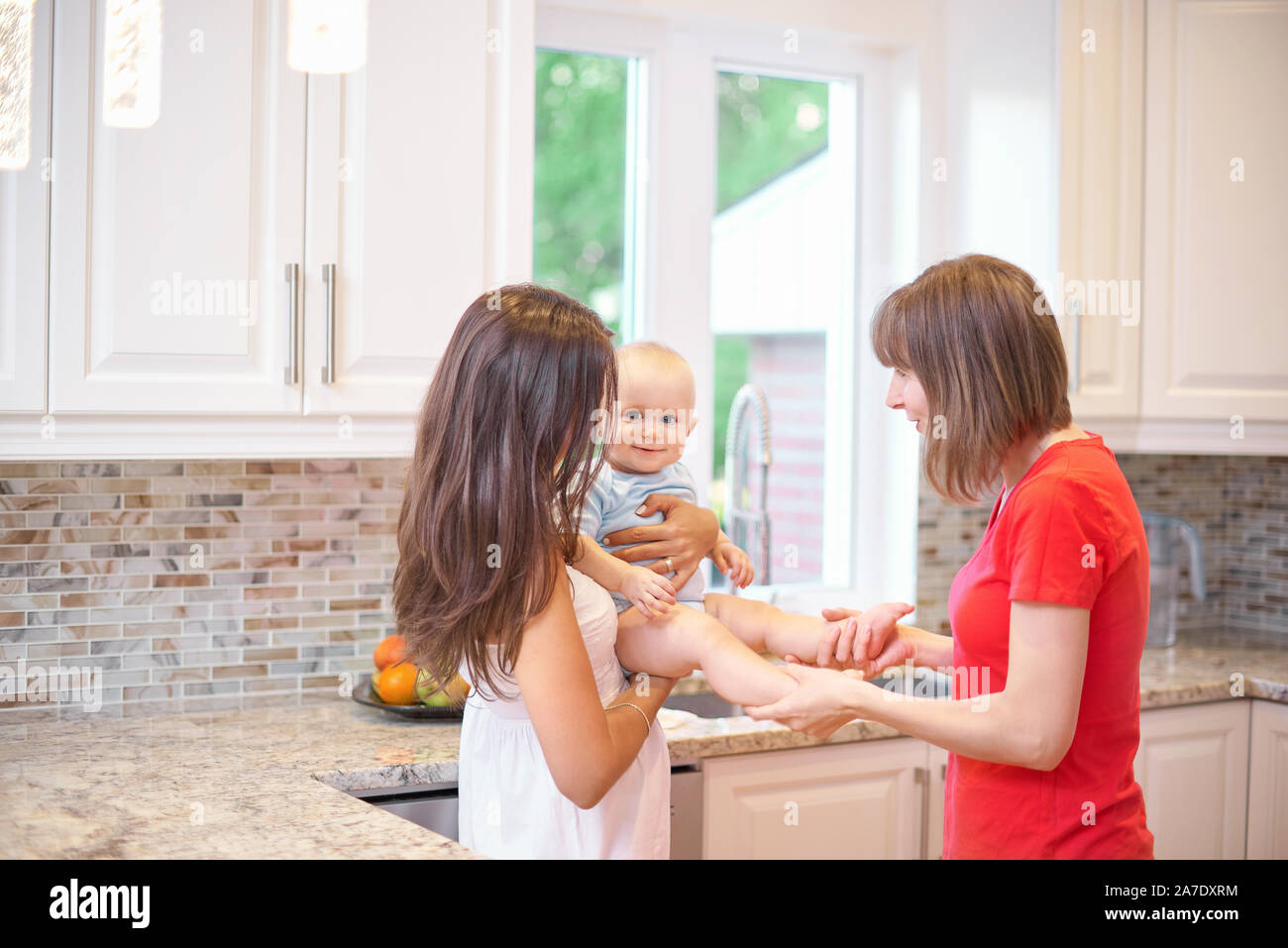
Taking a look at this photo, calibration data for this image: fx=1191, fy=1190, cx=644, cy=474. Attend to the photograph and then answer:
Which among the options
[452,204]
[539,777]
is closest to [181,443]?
[452,204]

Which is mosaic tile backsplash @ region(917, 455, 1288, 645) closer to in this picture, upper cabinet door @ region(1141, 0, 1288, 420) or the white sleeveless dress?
upper cabinet door @ region(1141, 0, 1288, 420)

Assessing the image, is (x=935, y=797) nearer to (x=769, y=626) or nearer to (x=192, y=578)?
(x=769, y=626)

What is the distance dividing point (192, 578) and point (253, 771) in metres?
0.57

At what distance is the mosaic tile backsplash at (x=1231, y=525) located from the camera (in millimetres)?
3123

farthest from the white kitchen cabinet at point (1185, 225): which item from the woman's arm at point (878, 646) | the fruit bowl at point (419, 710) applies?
the fruit bowl at point (419, 710)

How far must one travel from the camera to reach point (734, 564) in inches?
73.5

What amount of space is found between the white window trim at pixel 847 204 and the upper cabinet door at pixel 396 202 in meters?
0.56

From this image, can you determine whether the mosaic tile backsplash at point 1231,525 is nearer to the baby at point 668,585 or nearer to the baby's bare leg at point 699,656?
the baby at point 668,585

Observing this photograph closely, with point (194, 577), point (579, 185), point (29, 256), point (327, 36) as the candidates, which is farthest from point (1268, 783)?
point (579, 185)

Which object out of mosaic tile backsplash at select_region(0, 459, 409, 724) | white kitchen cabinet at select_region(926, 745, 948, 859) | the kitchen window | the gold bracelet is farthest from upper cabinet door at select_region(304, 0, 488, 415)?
the kitchen window

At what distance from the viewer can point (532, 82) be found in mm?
2043

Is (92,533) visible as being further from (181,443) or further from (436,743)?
(436,743)

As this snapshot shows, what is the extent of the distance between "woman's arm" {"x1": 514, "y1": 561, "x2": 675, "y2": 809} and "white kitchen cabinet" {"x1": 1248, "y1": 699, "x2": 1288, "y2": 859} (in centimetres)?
174

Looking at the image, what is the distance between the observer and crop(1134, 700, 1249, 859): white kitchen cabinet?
7.92ft
